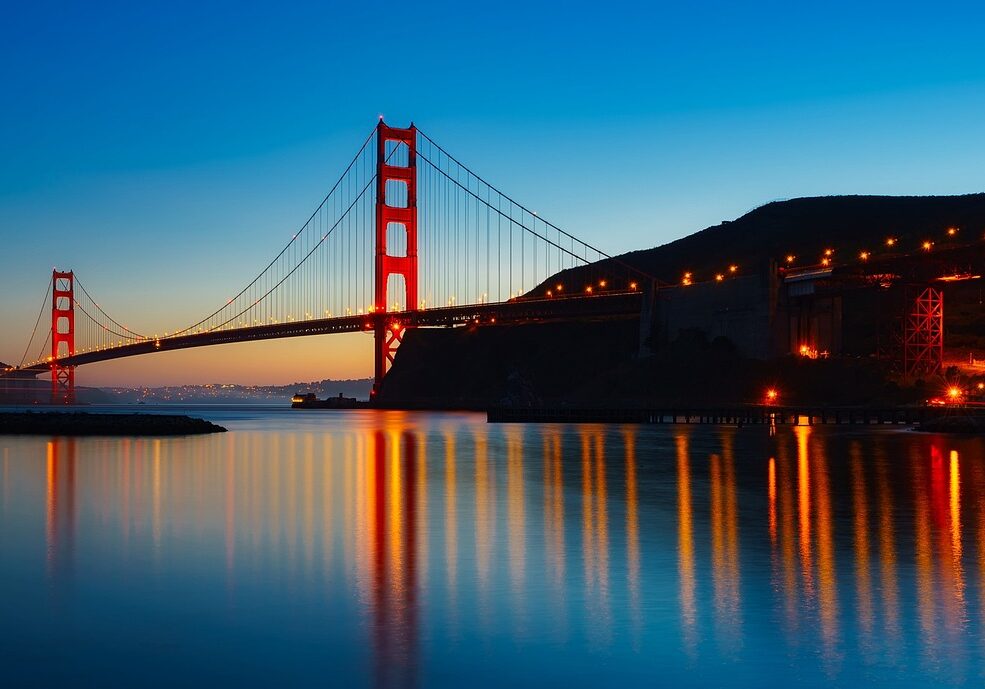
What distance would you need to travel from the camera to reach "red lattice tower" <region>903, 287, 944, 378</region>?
67.1 m

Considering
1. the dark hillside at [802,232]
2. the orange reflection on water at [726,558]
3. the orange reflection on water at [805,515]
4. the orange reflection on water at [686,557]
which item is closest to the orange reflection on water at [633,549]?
the orange reflection on water at [686,557]

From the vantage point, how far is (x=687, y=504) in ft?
60.0

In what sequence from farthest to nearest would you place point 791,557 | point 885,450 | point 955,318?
point 955,318
point 885,450
point 791,557

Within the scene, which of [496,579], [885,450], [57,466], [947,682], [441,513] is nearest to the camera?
[947,682]

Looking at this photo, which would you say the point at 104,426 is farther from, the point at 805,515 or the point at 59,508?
the point at 805,515

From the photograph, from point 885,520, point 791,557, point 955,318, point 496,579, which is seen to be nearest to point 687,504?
point 885,520

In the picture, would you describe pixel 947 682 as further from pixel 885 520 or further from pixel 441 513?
pixel 441 513

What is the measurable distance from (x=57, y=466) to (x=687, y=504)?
60.1ft

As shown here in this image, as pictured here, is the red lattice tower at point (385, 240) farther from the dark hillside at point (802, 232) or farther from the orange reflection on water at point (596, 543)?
the orange reflection on water at point (596, 543)

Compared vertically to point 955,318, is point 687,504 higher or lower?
lower

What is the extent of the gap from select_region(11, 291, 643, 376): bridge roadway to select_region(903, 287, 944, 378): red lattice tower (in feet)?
78.8

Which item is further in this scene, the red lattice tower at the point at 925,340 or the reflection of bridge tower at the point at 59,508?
the red lattice tower at the point at 925,340

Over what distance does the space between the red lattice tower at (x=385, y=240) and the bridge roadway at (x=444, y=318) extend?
61.5 inches

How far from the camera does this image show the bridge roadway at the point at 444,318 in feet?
286
